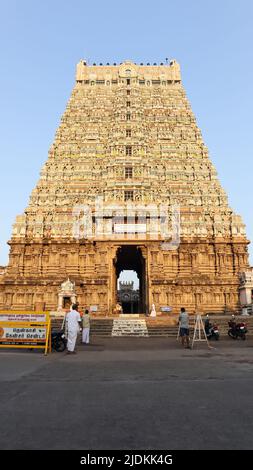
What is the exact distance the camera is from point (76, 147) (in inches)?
1684

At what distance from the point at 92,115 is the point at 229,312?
31746mm

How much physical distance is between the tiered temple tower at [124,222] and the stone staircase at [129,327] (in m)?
8.31

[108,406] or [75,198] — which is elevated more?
[75,198]

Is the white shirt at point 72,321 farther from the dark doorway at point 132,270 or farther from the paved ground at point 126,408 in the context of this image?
the dark doorway at point 132,270

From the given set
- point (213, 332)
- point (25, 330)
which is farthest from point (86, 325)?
point (213, 332)

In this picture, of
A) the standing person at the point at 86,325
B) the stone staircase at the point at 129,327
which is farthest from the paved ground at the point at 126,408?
the stone staircase at the point at 129,327

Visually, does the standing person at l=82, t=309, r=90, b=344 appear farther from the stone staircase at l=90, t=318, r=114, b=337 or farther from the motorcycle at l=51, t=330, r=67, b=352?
the stone staircase at l=90, t=318, r=114, b=337

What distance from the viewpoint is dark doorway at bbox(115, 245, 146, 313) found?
131ft

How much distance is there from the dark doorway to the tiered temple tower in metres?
0.65

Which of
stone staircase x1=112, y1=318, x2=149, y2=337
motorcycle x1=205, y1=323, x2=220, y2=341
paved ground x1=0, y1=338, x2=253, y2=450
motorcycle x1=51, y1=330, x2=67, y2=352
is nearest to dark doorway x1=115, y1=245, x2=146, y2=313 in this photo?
stone staircase x1=112, y1=318, x2=149, y2=337

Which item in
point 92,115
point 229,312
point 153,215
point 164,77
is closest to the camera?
point 229,312

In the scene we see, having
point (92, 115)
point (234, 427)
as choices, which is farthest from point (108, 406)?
point (92, 115)
